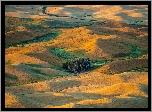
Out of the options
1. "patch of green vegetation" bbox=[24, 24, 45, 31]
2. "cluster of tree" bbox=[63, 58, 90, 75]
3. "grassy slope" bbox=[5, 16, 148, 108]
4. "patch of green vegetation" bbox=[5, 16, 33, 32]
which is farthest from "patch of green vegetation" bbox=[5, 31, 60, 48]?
"cluster of tree" bbox=[63, 58, 90, 75]

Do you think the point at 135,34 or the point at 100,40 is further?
the point at 135,34

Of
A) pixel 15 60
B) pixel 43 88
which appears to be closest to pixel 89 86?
pixel 43 88

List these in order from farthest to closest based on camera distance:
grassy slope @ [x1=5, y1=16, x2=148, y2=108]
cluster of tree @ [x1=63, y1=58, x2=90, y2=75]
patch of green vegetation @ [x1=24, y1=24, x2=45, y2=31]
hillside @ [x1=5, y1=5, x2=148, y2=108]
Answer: patch of green vegetation @ [x1=24, y1=24, x2=45, y2=31] < cluster of tree @ [x1=63, y1=58, x2=90, y2=75] < grassy slope @ [x1=5, y1=16, x2=148, y2=108] < hillside @ [x1=5, y1=5, x2=148, y2=108]

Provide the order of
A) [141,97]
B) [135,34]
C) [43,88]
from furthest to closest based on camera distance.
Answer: [135,34] → [43,88] → [141,97]

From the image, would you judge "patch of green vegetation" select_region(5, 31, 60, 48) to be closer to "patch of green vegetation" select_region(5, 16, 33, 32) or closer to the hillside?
the hillside

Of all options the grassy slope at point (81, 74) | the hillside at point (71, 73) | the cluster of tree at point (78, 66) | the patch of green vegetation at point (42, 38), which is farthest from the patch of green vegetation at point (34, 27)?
the cluster of tree at point (78, 66)

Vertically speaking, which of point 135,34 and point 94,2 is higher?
point 94,2

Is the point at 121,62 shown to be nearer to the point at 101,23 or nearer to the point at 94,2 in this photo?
the point at 94,2

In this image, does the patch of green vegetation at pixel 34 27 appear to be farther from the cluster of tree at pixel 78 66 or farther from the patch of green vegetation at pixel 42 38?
the cluster of tree at pixel 78 66
